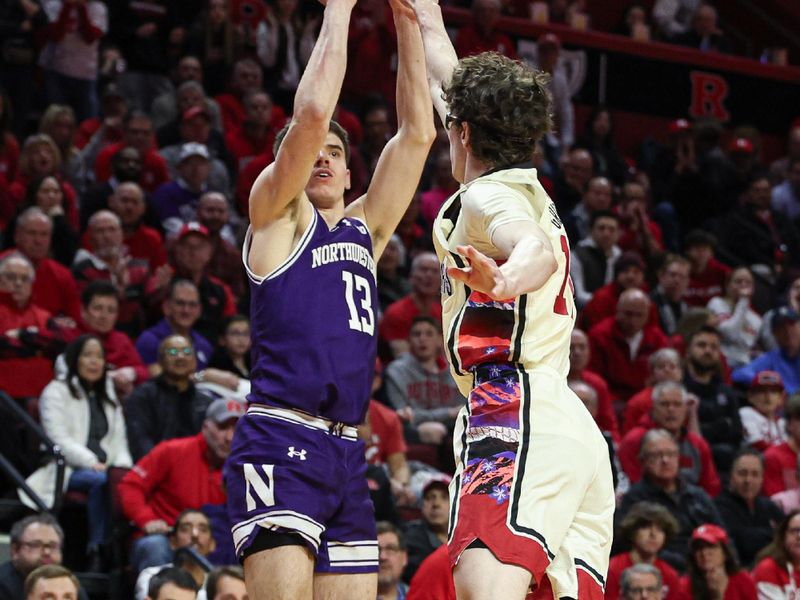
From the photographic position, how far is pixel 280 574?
480cm

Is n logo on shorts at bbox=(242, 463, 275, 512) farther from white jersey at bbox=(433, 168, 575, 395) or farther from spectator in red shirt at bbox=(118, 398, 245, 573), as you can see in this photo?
spectator in red shirt at bbox=(118, 398, 245, 573)

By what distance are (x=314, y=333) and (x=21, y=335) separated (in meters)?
5.01

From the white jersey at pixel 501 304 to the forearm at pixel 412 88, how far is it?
95 cm

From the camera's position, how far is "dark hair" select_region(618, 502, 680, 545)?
29.4 ft

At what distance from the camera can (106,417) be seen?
925 centimetres

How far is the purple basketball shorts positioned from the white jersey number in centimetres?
35

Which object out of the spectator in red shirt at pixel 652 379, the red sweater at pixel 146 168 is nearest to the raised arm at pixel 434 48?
the spectator in red shirt at pixel 652 379

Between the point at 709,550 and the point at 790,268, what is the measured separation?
21.1 feet

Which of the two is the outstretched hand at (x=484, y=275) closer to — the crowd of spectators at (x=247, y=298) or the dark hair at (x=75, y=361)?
the crowd of spectators at (x=247, y=298)

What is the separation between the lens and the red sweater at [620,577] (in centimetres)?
877

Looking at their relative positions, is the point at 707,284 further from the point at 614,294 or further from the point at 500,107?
the point at 500,107

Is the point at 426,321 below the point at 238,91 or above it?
below

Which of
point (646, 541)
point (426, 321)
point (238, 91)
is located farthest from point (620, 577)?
point (238, 91)

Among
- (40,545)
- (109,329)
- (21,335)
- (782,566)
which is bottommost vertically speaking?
(782,566)
